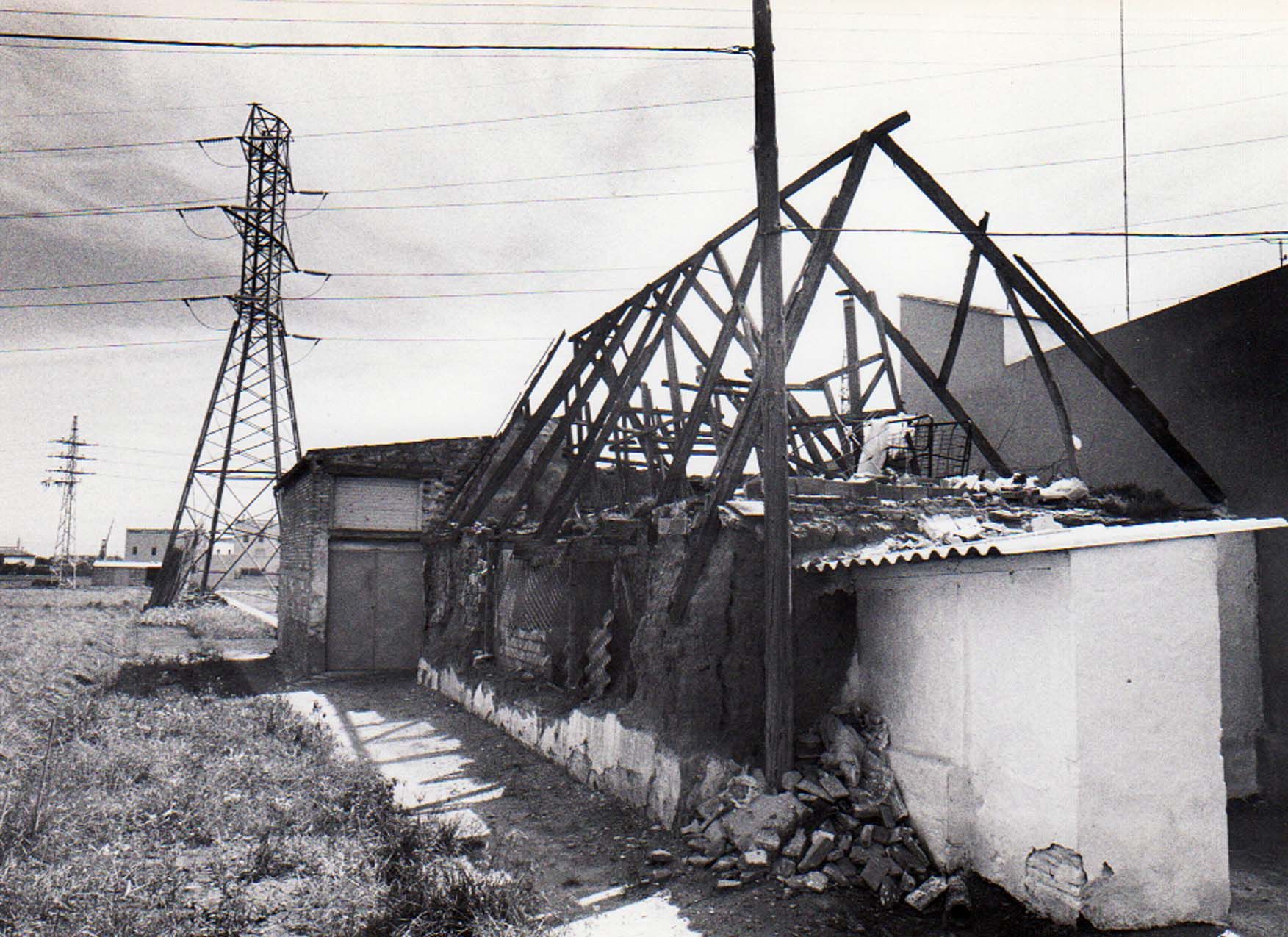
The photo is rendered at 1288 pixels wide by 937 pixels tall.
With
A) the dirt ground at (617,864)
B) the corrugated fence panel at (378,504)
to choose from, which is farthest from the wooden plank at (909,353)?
the corrugated fence panel at (378,504)

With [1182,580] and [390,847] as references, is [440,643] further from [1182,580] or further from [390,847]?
[1182,580]

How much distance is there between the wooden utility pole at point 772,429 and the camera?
6.19 metres

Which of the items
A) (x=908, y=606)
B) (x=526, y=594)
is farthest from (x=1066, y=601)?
(x=526, y=594)

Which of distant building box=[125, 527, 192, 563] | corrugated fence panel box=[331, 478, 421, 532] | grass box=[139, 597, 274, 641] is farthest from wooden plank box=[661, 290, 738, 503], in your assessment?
distant building box=[125, 527, 192, 563]

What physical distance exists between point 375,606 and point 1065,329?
504 inches

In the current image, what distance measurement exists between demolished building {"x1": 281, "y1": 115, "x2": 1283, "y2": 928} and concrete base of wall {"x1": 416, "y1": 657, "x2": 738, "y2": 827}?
0.03 m

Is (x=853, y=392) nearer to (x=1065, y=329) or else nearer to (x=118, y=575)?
(x=1065, y=329)

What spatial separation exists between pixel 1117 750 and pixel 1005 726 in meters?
0.63

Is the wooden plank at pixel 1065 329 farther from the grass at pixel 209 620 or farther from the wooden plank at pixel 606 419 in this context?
the grass at pixel 209 620

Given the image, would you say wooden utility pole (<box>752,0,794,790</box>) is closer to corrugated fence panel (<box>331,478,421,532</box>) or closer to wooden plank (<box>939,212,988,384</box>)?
wooden plank (<box>939,212,988,384</box>)

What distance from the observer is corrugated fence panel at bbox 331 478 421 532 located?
15.6 metres

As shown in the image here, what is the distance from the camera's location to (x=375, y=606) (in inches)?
618

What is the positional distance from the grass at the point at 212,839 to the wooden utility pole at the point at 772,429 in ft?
7.27

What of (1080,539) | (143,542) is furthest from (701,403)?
(143,542)
